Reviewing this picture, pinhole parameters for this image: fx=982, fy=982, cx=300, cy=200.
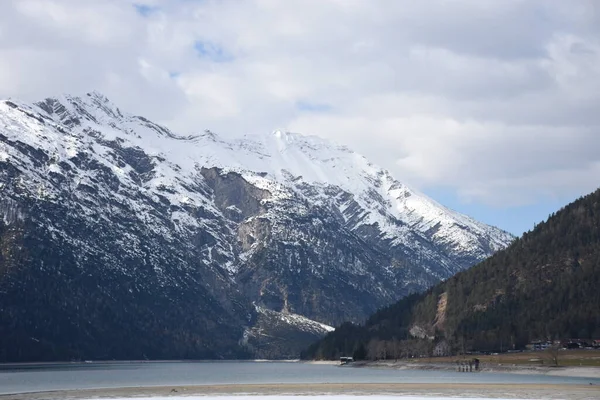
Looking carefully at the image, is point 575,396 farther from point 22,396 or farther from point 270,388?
point 22,396

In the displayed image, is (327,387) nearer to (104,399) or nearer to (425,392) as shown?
(425,392)

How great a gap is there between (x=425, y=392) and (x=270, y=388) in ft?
100

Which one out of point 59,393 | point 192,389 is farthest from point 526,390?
point 59,393

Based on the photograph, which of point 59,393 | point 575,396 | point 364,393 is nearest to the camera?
point 575,396

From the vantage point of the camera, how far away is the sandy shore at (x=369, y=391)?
138 metres

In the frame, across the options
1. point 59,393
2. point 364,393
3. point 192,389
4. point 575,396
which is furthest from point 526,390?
point 59,393

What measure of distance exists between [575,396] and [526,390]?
15590 millimetres

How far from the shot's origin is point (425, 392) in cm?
14500

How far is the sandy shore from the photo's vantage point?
13812 centimetres

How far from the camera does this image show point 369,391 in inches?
5901

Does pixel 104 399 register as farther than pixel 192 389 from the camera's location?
No

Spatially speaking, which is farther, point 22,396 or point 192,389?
point 192,389

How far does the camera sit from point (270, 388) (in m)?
164

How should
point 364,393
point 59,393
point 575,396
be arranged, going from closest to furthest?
1. point 575,396
2. point 364,393
3. point 59,393
